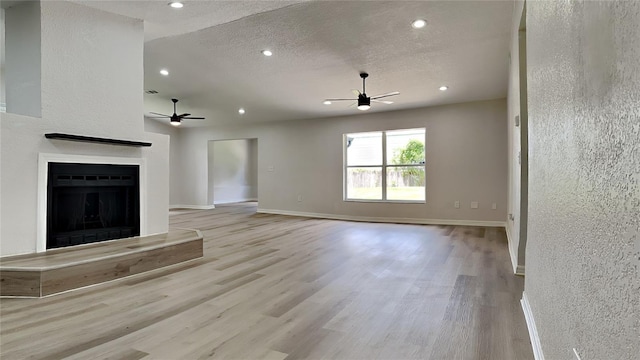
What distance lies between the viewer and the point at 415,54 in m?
4.34

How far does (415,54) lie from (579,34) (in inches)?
138

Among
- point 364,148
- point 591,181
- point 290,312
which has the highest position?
point 364,148

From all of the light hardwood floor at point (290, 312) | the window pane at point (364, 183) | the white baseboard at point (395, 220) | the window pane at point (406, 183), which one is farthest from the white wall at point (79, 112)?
the window pane at point (406, 183)

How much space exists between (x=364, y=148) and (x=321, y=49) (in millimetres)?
3621

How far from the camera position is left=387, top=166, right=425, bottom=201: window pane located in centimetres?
698

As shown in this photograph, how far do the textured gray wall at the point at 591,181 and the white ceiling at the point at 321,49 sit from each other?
2109mm

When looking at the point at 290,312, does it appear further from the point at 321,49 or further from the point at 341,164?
the point at 341,164

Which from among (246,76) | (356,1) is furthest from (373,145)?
(356,1)

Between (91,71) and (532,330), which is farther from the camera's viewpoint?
(91,71)

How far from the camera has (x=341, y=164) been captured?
7727mm

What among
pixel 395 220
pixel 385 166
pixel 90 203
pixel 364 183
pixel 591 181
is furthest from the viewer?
pixel 364 183

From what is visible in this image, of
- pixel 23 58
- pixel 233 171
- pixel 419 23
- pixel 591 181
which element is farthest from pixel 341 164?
pixel 591 181

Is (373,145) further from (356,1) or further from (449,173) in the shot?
(356,1)

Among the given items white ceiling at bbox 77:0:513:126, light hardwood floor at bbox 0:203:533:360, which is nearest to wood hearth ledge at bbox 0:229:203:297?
light hardwood floor at bbox 0:203:533:360
